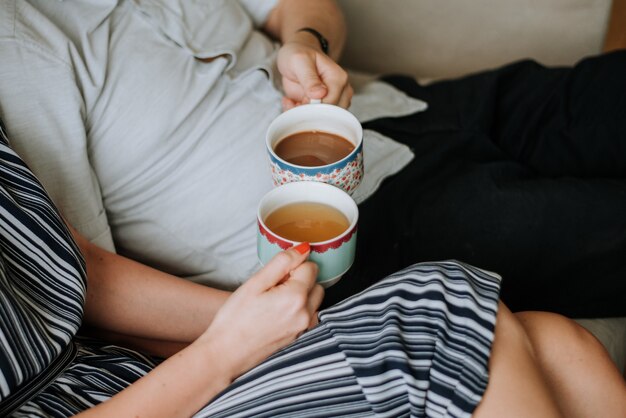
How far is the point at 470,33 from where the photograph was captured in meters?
1.58

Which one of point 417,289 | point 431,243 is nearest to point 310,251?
point 417,289

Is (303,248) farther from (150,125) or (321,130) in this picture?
(150,125)

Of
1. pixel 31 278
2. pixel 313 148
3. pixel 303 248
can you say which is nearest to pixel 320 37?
pixel 313 148

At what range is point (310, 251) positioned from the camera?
811mm

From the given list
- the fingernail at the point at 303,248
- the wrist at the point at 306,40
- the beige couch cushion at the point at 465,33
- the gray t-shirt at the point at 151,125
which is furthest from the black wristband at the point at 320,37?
the fingernail at the point at 303,248

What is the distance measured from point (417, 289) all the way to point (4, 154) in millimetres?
521

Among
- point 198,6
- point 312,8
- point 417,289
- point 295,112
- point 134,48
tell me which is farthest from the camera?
point 312,8

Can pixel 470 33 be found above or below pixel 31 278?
below

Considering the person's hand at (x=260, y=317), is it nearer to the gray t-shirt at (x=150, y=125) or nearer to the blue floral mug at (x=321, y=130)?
the blue floral mug at (x=321, y=130)

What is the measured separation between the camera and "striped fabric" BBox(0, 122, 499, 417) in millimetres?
723

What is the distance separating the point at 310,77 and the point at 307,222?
27cm

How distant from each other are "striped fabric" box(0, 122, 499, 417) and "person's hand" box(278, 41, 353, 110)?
0.33 meters

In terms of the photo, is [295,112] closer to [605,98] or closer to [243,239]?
[243,239]

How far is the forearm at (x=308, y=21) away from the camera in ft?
4.11
